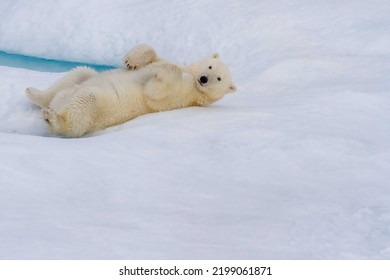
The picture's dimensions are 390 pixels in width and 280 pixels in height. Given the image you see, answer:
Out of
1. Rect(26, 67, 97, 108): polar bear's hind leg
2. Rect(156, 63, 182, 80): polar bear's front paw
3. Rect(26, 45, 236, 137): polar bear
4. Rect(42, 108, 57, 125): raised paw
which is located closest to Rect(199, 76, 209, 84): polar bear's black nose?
Rect(26, 45, 236, 137): polar bear

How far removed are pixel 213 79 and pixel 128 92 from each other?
585mm

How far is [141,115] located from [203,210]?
1.98 metres

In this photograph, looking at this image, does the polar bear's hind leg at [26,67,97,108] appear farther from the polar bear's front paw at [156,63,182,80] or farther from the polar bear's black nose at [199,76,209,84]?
the polar bear's black nose at [199,76,209,84]

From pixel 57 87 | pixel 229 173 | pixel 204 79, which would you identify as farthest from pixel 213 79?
pixel 229 173

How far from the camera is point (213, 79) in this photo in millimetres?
4551

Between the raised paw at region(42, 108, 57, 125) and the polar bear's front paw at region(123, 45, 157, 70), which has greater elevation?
the polar bear's front paw at region(123, 45, 157, 70)

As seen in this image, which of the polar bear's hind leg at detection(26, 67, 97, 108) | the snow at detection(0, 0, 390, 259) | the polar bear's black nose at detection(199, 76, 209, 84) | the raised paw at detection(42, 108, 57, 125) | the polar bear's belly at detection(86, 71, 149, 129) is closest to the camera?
the snow at detection(0, 0, 390, 259)

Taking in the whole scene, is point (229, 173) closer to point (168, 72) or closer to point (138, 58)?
point (168, 72)

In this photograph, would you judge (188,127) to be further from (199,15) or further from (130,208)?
(199,15)

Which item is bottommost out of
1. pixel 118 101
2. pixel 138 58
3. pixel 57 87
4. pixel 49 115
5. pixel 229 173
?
pixel 229 173

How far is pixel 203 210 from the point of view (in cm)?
255

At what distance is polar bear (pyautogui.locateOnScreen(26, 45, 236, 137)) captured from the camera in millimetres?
4184

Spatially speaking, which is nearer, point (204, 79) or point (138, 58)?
point (204, 79)

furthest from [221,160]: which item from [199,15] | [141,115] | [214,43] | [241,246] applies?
[199,15]
